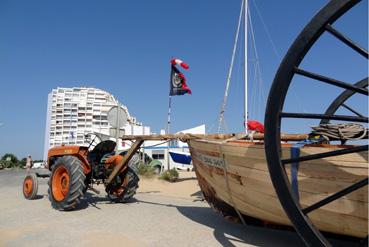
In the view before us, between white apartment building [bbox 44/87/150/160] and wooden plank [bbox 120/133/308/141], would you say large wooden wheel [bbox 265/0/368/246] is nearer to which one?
wooden plank [bbox 120/133/308/141]

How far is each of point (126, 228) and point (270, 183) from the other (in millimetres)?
2635

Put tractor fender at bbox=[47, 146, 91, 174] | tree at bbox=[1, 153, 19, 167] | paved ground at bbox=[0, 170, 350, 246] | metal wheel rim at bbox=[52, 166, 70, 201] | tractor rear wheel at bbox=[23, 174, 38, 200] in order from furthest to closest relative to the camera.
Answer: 1. tree at bbox=[1, 153, 19, 167]
2. tractor rear wheel at bbox=[23, 174, 38, 200]
3. tractor fender at bbox=[47, 146, 91, 174]
4. metal wheel rim at bbox=[52, 166, 70, 201]
5. paved ground at bbox=[0, 170, 350, 246]

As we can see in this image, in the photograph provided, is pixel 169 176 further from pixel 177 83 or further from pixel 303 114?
pixel 303 114

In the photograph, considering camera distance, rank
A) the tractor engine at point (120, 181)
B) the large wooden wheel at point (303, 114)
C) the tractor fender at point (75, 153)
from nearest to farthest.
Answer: the large wooden wheel at point (303, 114)
the tractor fender at point (75, 153)
the tractor engine at point (120, 181)

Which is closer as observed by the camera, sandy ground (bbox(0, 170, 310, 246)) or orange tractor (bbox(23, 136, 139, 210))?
sandy ground (bbox(0, 170, 310, 246))

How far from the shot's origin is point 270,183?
4.37m

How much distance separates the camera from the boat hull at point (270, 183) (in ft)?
12.2

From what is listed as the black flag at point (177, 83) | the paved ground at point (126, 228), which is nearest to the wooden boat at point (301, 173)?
the paved ground at point (126, 228)

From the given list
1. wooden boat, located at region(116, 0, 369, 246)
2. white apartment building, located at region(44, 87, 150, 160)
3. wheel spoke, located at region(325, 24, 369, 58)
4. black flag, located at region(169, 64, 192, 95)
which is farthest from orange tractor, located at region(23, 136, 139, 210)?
white apartment building, located at region(44, 87, 150, 160)

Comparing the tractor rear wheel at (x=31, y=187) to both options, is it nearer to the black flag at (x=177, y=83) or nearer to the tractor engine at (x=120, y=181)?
the tractor engine at (x=120, y=181)

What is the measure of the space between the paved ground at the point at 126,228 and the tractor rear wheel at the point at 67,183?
0.73ft

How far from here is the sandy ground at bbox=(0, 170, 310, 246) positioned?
4.95m

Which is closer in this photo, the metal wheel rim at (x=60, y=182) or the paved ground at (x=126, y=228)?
the paved ground at (x=126, y=228)

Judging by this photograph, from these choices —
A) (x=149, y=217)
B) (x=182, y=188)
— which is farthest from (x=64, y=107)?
(x=149, y=217)
